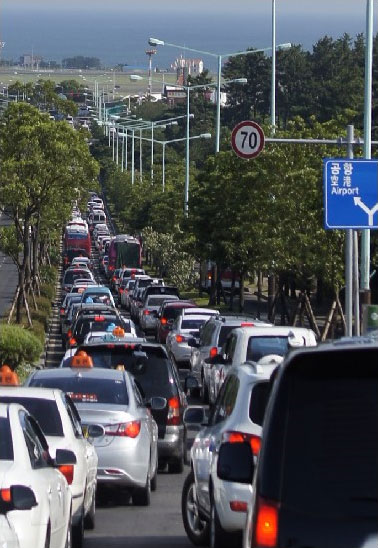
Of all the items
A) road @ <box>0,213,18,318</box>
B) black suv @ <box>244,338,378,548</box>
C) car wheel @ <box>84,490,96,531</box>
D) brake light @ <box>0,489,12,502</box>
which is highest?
black suv @ <box>244,338,378,548</box>

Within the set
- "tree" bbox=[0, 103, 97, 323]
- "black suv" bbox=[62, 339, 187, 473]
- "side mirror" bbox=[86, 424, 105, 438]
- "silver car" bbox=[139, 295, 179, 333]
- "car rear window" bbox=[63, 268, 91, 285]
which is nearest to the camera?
"side mirror" bbox=[86, 424, 105, 438]

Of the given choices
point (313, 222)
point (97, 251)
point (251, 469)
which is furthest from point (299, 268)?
point (97, 251)

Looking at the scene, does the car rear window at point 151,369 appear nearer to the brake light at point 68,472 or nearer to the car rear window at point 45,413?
the car rear window at point 45,413

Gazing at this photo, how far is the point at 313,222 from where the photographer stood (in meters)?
33.3

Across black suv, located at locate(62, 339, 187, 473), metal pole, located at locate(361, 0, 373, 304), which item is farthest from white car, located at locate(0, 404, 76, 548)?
metal pole, located at locate(361, 0, 373, 304)

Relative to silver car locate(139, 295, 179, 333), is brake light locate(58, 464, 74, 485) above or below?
above

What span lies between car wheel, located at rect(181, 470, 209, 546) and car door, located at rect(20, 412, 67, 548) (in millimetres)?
2205

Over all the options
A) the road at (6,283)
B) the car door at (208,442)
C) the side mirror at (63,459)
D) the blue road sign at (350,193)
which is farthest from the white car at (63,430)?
the road at (6,283)

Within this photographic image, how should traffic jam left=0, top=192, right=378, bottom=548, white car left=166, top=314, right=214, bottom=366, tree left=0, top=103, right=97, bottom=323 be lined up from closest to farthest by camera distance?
traffic jam left=0, top=192, right=378, bottom=548, white car left=166, top=314, right=214, bottom=366, tree left=0, top=103, right=97, bottom=323

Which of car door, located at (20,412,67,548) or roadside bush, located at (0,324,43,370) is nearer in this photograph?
car door, located at (20,412,67,548)

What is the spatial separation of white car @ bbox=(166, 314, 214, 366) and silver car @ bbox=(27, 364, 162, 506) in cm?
1787

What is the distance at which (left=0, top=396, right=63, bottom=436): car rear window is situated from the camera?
12.7 m

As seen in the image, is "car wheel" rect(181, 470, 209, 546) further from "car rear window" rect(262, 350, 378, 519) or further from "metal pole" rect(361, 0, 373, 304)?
"metal pole" rect(361, 0, 373, 304)

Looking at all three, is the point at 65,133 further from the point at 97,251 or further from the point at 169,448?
the point at 97,251
